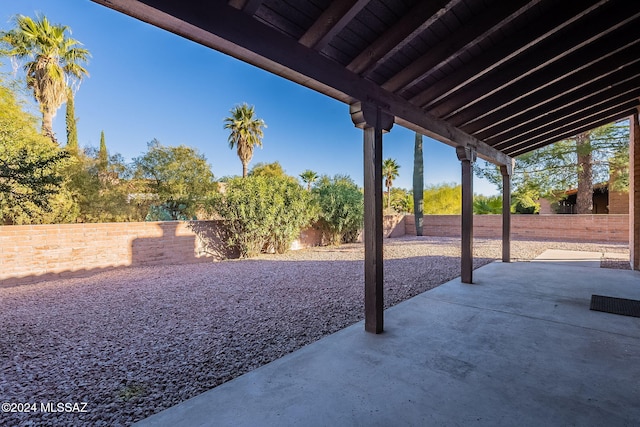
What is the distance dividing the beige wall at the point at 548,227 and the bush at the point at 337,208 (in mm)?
5382

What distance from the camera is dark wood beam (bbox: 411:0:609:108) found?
228 cm

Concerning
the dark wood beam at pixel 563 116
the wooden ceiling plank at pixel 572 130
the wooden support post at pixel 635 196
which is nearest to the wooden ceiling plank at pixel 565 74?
the dark wood beam at pixel 563 116

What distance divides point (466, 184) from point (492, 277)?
1.81 m

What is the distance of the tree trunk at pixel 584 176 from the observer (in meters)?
11.9

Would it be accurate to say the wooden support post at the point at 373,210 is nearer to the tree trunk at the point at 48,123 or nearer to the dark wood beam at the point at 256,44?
the dark wood beam at the point at 256,44

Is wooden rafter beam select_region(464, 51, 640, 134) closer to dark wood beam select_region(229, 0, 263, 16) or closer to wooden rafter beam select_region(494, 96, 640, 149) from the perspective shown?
wooden rafter beam select_region(494, 96, 640, 149)

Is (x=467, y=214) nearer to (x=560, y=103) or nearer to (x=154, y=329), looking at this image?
(x=560, y=103)

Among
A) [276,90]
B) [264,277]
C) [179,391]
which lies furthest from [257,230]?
[276,90]

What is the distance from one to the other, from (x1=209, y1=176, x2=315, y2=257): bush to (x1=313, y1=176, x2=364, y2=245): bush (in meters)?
1.60

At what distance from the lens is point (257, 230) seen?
858cm

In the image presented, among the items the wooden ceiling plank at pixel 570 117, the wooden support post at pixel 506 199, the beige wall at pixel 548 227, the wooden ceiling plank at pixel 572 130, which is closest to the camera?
the wooden ceiling plank at pixel 570 117

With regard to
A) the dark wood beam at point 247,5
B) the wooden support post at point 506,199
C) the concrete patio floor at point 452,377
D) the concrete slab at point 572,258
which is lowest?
the concrete patio floor at point 452,377

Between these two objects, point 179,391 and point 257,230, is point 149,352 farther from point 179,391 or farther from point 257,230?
point 257,230

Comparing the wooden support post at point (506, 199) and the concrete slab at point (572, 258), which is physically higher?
the wooden support post at point (506, 199)
